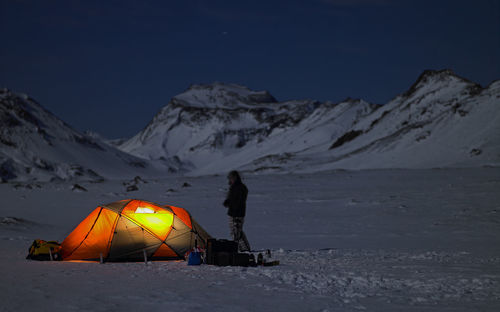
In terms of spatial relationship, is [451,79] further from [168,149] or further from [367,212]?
[168,149]

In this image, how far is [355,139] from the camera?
86.1m

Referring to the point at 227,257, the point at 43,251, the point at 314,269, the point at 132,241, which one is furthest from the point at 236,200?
the point at 43,251

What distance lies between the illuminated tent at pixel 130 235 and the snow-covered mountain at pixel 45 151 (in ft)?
208

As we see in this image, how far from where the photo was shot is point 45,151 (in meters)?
89.8

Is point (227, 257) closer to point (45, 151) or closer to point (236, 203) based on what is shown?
point (236, 203)

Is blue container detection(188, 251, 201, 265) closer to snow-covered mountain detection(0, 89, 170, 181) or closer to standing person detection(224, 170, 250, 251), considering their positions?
standing person detection(224, 170, 250, 251)

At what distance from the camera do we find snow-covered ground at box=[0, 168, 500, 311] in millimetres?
7148

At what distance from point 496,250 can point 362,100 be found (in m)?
113

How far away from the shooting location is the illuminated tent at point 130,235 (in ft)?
36.3

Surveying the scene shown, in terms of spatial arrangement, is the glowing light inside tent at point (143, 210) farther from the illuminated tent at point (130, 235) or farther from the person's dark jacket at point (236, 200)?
the person's dark jacket at point (236, 200)

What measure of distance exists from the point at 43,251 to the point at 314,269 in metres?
5.41

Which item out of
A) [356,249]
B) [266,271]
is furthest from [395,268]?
A: [356,249]

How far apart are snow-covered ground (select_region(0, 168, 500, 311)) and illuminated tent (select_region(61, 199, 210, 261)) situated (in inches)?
19.8

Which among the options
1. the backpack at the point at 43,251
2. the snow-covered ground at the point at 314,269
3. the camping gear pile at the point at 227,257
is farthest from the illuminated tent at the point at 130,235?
the camping gear pile at the point at 227,257
